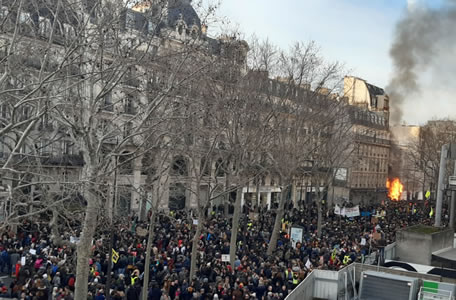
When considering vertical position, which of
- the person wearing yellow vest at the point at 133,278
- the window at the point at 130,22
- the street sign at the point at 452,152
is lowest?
the person wearing yellow vest at the point at 133,278

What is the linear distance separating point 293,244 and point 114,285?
11.4m

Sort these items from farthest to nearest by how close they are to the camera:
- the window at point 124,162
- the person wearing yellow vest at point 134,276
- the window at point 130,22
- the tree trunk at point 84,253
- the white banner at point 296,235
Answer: the white banner at point 296,235
the person wearing yellow vest at point 134,276
the tree trunk at point 84,253
the window at point 130,22
the window at point 124,162

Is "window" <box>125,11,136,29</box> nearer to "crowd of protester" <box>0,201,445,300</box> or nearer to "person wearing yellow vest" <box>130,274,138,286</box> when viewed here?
"crowd of protester" <box>0,201,445,300</box>

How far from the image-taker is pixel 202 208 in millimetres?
19594

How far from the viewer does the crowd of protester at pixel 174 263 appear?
48.5 feet

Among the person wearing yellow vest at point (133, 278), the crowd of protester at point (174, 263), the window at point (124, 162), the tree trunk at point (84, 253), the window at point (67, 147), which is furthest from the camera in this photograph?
the window at point (67, 147)

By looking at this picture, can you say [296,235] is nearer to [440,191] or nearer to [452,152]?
[440,191]

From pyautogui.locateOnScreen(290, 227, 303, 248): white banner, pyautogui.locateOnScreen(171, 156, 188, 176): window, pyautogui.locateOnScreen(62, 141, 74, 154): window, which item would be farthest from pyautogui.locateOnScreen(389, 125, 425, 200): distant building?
pyautogui.locateOnScreen(62, 141, 74, 154): window

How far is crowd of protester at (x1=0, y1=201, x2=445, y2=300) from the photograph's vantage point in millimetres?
14789

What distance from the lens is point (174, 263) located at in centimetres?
1919

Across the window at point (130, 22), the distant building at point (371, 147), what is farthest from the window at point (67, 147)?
the distant building at point (371, 147)

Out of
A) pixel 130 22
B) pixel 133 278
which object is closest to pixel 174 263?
pixel 133 278

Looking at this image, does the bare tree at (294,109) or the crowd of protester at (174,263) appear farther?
the bare tree at (294,109)

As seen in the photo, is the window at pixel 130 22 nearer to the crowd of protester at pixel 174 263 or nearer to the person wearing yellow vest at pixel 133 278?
the crowd of protester at pixel 174 263
